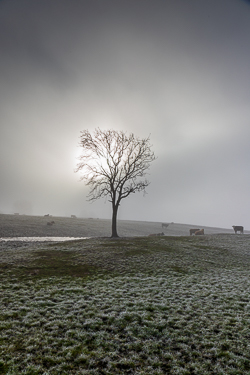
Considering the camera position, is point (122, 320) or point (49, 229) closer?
point (122, 320)

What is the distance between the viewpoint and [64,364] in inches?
231

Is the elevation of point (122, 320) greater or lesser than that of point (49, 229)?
greater

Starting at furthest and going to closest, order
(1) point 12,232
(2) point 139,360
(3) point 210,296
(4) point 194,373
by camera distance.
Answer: (1) point 12,232 → (3) point 210,296 → (2) point 139,360 → (4) point 194,373

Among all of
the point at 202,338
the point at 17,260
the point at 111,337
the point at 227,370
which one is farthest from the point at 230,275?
the point at 17,260

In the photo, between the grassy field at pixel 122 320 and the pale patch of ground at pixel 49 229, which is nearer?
the grassy field at pixel 122 320

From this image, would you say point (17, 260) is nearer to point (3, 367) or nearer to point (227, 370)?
point (3, 367)

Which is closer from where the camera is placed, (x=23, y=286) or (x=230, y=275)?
(x=23, y=286)

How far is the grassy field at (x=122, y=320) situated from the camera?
19.8ft

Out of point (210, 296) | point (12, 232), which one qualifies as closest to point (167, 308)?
point (210, 296)

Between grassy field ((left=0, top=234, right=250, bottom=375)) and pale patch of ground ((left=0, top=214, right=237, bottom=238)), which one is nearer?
grassy field ((left=0, top=234, right=250, bottom=375))

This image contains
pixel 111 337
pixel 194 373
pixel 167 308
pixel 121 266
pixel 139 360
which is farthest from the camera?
pixel 121 266

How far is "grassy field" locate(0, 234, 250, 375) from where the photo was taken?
6.03 metres

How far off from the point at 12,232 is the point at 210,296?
4140 cm

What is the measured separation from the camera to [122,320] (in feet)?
28.0
